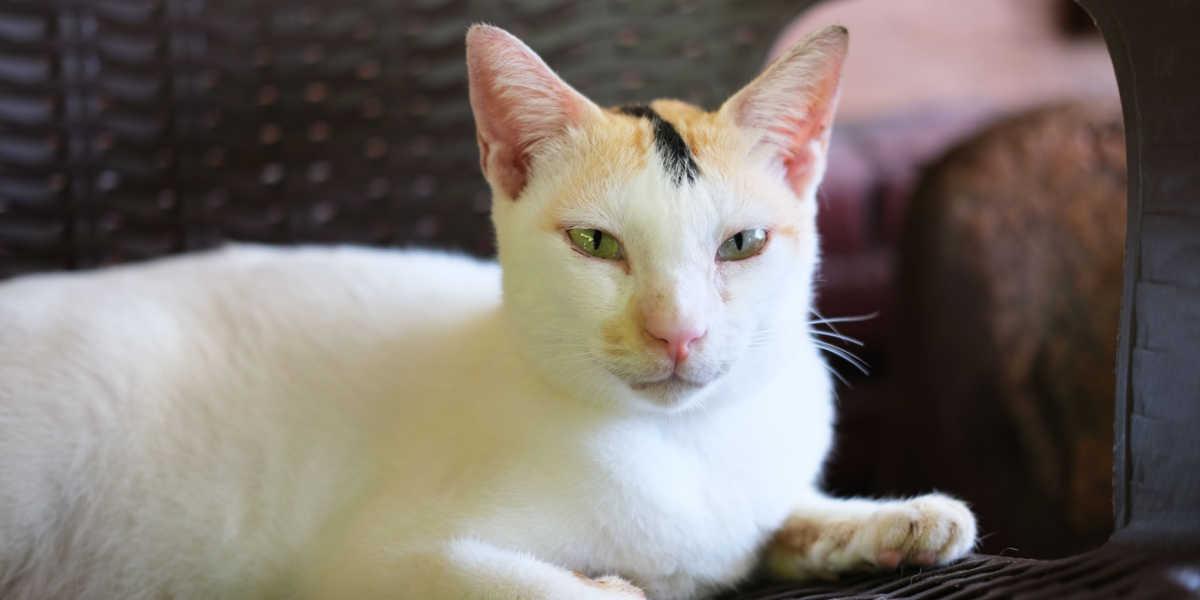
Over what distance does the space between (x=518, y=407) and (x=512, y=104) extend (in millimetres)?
344

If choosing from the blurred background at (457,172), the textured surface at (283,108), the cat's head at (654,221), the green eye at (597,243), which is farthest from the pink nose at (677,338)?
the textured surface at (283,108)

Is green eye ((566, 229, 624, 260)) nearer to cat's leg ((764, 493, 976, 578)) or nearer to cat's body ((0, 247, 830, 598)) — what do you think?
cat's body ((0, 247, 830, 598))

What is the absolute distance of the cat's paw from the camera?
37.4 inches

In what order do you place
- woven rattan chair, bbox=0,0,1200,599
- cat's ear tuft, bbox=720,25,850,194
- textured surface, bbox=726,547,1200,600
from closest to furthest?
textured surface, bbox=726,547,1200,600 < cat's ear tuft, bbox=720,25,850,194 < woven rattan chair, bbox=0,0,1200,599

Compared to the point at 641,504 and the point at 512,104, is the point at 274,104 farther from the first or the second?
the point at 641,504

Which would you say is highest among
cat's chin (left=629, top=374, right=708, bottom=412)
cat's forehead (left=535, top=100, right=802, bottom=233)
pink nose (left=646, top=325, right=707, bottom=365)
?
cat's forehead (left=535, top=100, right=802, bottom=233)

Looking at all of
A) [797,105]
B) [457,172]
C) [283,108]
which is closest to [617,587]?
[797,105]

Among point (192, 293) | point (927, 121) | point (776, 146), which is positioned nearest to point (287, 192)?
point (192, 293)

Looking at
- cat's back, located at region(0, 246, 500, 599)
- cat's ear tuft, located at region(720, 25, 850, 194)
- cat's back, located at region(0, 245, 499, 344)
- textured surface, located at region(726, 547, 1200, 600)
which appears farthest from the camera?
cat's back, located at region(0, 245, 499, 344)

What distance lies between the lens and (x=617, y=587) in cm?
98

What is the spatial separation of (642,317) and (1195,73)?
58cm

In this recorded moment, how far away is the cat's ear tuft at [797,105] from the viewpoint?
3.46 feet

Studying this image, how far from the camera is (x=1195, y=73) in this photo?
0.91 meters

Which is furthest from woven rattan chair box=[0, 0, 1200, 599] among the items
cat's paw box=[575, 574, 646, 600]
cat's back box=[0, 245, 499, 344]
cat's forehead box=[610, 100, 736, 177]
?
cat's paw box=[575, 574, 646, 600]
